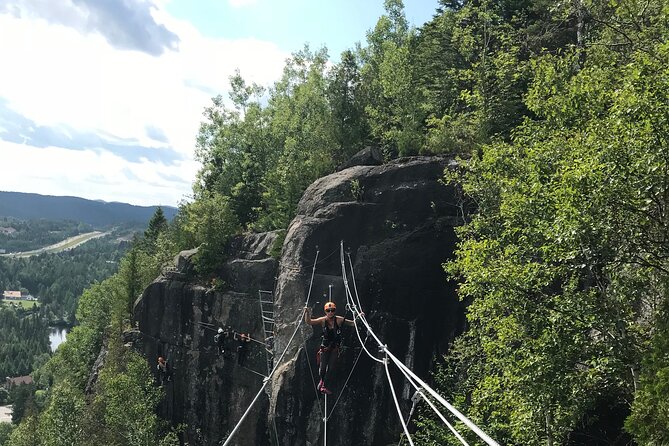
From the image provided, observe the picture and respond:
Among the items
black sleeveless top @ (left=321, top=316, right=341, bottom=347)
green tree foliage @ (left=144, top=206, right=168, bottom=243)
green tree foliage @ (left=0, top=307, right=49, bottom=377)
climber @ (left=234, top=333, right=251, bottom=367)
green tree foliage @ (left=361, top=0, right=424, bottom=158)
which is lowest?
green tree foliage @ (left=0, top=307, right=49, bottom=377)

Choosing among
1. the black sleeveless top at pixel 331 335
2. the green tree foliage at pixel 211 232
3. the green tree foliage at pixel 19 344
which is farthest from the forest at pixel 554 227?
the green tree foliage at pixel 19 344

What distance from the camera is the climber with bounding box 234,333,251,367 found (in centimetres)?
2456

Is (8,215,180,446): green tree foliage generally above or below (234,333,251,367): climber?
below

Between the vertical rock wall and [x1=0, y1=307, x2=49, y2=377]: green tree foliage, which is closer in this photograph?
the vertical rock wall

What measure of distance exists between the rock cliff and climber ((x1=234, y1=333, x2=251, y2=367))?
370 mm

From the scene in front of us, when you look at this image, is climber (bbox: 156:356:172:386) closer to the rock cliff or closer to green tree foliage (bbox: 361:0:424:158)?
the rock cliff

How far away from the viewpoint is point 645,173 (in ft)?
29.6

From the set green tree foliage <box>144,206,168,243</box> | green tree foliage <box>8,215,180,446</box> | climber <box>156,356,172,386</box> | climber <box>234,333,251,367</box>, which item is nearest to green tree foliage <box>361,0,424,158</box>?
climber <box>234,333,251,367</box>

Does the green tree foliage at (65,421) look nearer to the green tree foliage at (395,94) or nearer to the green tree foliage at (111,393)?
the green tree foliage at (111,393)

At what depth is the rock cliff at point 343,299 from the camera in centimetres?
1914

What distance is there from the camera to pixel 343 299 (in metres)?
20.5

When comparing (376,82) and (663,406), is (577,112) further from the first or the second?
(376,82)

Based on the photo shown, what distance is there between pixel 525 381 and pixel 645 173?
17.7 feet

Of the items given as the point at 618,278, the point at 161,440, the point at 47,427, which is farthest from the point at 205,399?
the point at 618,278
